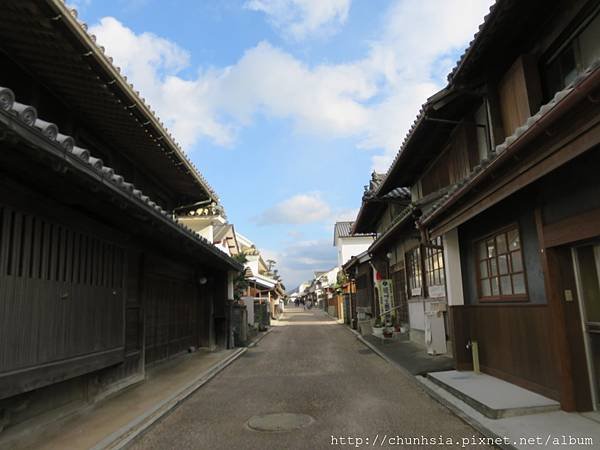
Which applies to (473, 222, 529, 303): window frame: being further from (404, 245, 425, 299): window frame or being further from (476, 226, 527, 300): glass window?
(404, 245, 425, 299): window frame

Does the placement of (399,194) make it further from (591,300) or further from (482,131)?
(591,300)

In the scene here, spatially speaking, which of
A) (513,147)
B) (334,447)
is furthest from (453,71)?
(334,447)

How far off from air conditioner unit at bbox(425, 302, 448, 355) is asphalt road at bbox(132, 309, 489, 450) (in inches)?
50.5

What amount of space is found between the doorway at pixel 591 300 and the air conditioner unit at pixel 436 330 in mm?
5756

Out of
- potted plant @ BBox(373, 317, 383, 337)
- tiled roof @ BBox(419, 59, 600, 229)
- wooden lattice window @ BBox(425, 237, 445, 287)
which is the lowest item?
potted plant @ BBox(373, 317, 383, 337)

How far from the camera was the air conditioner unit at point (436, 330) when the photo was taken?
11812mm

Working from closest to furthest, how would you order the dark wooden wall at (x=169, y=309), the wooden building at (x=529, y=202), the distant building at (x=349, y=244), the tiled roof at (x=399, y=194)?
the wooden building at (x=529, y=202) → the dark wooden wall at (x=169, y=309) → the tiled roof at (x=399, y=194) → the distant building at (x=349, y=244)

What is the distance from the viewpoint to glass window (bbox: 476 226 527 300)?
7671 millimetres

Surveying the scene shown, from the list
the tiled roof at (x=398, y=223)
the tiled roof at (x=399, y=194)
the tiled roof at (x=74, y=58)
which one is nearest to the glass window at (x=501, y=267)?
the tiled roof at (x=398, y=223)

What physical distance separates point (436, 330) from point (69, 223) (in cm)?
914

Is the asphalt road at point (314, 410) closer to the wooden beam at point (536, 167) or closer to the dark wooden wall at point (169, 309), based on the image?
the dark wooden wall at point (169, 309)

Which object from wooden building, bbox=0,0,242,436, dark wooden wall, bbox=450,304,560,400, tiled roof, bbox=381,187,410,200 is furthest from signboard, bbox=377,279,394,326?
wooden building, bbox=0,0,242,436

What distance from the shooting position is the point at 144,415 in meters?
7.05

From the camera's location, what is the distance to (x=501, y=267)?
8344 mm
